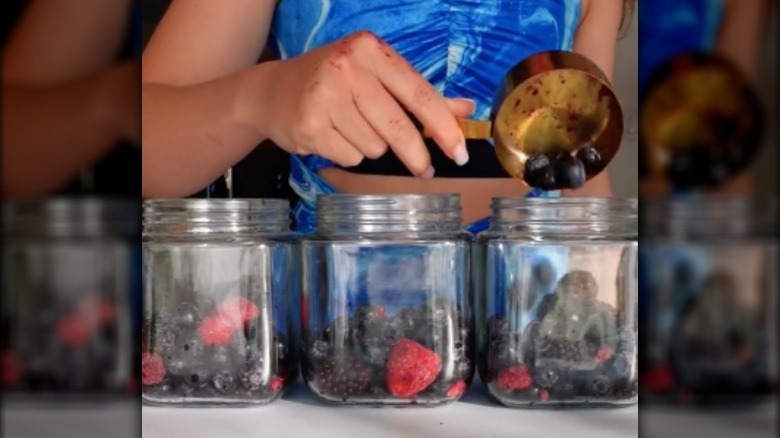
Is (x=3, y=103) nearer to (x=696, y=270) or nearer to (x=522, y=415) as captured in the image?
(x=696, y=270)

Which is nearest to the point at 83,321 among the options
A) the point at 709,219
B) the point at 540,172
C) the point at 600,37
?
the point at 709,219

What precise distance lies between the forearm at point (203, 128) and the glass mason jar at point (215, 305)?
0.29 ft

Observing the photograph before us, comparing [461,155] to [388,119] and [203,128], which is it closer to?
[388,119]

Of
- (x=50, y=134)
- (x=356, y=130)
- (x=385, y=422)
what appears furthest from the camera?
(x=356, y=130)

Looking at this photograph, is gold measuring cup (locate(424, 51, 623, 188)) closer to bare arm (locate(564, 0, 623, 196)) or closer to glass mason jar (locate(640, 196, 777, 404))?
bare arm (locate(564, 0, 623, 196))

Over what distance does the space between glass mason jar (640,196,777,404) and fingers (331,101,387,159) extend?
0.33 m

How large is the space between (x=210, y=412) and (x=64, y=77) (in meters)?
0.30

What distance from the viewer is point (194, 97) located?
0.59 m

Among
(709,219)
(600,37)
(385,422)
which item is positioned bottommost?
(385,422)

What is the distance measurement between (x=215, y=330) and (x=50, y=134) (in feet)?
0.90

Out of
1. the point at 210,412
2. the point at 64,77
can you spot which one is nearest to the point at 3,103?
the point at 64,77

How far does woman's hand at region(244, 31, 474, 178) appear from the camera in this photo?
1.79 feet

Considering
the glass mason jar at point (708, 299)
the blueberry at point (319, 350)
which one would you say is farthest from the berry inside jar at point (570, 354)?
the glass mason jar at point (708, 299)

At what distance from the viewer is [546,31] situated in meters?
0.64
